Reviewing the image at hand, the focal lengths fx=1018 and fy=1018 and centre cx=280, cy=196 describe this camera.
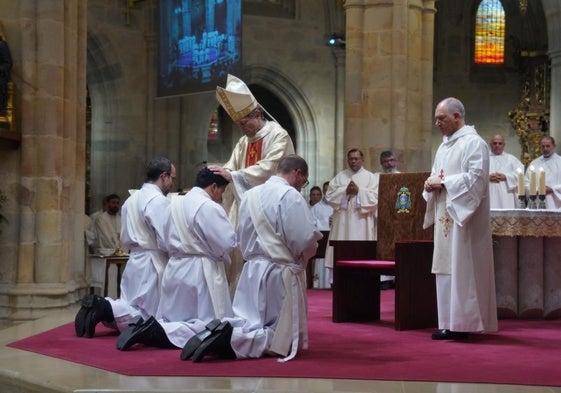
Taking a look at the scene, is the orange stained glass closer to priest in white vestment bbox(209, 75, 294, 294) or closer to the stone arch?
the stone arch

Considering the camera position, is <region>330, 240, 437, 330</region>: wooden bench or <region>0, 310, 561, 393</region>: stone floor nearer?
<region>0, 310, 561, 393</region>: stone floor

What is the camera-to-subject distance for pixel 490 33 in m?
23.3

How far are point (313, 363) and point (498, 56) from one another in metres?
17.8

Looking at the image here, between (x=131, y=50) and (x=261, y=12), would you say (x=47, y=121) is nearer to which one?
(x=131, y=50)

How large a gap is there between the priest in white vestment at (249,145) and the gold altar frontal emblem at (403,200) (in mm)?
1208

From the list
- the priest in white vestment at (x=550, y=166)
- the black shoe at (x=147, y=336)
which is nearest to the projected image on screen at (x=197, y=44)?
the priest in white vestment at (x=550, y=166)

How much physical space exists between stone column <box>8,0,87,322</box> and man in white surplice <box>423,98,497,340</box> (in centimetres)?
459

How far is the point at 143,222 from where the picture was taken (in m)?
8.25

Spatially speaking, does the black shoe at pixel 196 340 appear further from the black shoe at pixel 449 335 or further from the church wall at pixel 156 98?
the church wall at pixel 156 98

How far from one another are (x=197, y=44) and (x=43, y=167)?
6252mm

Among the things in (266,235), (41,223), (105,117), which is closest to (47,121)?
(41,223)

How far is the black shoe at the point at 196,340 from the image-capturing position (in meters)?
6.69

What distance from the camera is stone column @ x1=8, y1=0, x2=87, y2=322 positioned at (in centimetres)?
1065

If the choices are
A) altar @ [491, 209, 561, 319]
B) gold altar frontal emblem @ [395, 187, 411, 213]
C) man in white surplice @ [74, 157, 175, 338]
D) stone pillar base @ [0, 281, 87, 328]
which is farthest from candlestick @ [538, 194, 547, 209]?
stone pillar base @ [0, 281, 87, 328]
